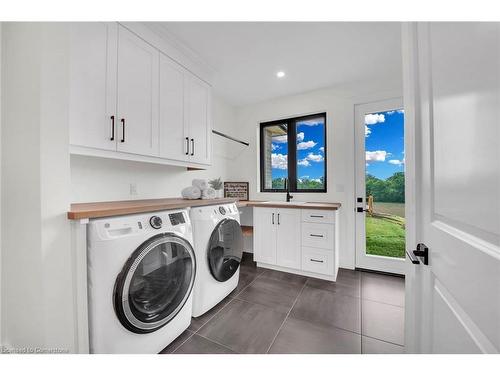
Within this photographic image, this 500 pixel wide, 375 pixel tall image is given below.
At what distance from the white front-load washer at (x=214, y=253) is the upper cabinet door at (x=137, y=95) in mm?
729

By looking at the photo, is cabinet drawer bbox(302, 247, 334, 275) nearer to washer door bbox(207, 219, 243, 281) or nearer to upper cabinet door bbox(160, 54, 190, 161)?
washer door bbox(207, 219, 243, 281)

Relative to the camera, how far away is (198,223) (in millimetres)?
1644

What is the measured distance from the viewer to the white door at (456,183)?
16.0 inches

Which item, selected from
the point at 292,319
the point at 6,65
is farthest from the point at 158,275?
the point at 6,65

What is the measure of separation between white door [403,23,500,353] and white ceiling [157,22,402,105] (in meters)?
1.22

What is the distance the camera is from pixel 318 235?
237 cm

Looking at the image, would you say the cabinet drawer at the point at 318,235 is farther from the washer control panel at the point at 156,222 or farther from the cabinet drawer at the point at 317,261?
the washer control panel at the point at 156,222

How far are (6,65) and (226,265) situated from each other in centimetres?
198

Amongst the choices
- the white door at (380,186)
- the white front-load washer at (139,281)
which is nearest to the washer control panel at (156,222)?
the white front-load washer at (139,281)

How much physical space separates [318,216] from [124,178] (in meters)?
2.14

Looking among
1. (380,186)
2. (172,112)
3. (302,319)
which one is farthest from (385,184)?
(172,112)

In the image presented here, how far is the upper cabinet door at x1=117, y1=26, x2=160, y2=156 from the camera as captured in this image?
1509mm

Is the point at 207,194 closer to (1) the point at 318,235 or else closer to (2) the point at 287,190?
(1) the point at 318,235
